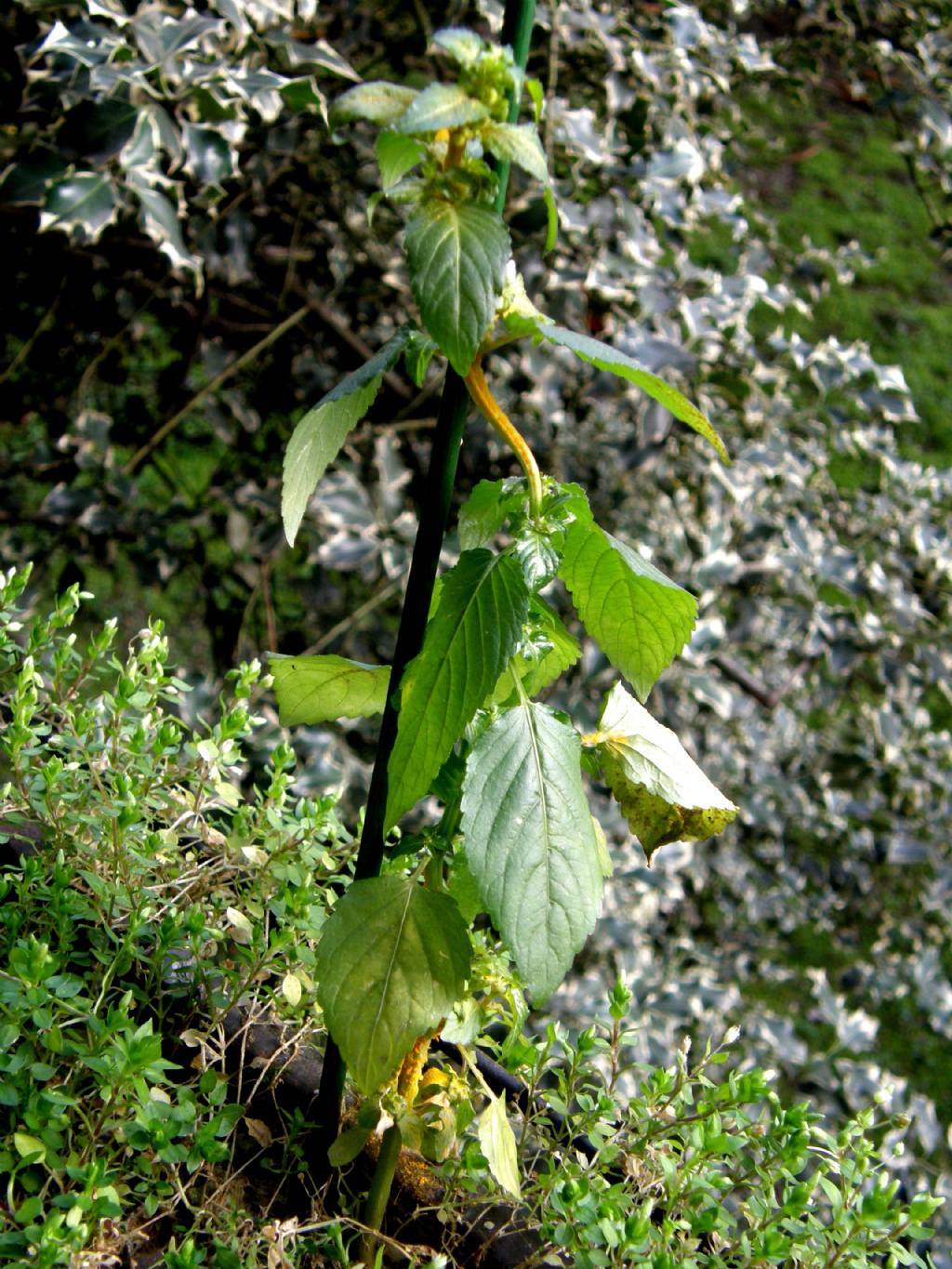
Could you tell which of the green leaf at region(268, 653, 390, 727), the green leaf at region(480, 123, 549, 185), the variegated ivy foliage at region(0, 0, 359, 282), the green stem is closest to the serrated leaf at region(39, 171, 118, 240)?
the variegated ivy foliage at region(0, 0, 359, 282)

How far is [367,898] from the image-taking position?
2.48ft

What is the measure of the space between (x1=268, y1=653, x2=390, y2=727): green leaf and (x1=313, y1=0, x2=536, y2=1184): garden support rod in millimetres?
73

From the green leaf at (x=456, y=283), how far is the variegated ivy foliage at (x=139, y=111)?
39.9 inches

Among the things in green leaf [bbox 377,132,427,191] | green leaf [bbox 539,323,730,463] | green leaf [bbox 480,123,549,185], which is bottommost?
green leaf [bbox 539,323,730,463]

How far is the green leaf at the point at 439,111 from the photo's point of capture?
599mm

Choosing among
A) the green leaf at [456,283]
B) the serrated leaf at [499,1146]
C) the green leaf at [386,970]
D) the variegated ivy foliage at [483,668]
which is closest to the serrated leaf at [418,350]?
the variegated ivy foliage at [483,668]

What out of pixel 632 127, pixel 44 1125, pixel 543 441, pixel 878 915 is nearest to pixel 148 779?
pixel 44 1125

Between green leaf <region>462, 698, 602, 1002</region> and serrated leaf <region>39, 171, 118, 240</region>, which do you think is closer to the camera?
green leaf <region>462, 698, 602, 1002</region>

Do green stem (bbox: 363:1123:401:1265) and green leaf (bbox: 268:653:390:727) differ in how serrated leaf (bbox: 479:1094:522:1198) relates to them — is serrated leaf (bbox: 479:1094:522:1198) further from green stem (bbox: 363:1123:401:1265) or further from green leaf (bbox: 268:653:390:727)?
green leaf (bbox: 268:653:390:727)

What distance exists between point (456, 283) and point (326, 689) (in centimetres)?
35

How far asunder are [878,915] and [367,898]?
223cm

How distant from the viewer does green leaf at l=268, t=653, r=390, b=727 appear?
87cm

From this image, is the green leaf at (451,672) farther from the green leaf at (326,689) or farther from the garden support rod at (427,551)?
the green leaf at (326,689)

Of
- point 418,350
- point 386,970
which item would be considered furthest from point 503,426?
point 386,970
